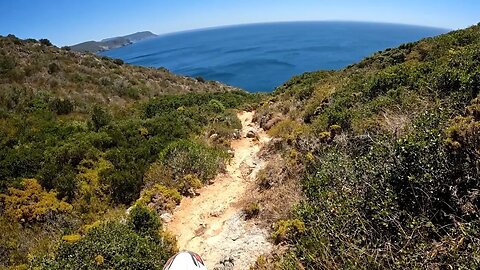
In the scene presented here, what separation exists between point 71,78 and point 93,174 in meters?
17.1

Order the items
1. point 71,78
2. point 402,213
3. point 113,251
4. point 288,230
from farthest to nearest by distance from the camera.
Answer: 1. point 71,78
2. point 288,230
3. point 113,251
4. point 402,213

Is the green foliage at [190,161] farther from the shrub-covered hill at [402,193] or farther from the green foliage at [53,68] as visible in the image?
the green foliage at [53,68]

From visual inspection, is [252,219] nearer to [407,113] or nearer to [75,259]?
[75,259]

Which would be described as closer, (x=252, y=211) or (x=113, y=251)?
(x=113, y=251)

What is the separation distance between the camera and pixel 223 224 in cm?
786

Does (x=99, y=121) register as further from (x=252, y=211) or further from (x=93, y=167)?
(x=252, y=211)

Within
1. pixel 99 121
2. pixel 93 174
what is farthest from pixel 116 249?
pixel 99 121

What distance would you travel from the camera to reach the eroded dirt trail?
250 inches

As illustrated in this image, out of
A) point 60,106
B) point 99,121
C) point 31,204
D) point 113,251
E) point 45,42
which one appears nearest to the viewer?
point 113,251

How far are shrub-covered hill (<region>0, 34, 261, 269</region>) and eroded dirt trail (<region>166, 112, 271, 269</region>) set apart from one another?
0.46 m

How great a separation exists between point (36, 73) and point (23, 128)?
38.1 ft

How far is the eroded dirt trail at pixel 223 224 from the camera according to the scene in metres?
6.36

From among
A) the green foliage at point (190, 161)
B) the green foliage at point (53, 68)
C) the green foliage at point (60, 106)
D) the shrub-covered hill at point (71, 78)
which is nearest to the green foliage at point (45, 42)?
the shrub-covered hill at point (71, 78)

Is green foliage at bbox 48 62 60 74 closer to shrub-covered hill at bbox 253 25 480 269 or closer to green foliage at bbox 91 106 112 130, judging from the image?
green foliage at bbox 91 106 112 130
